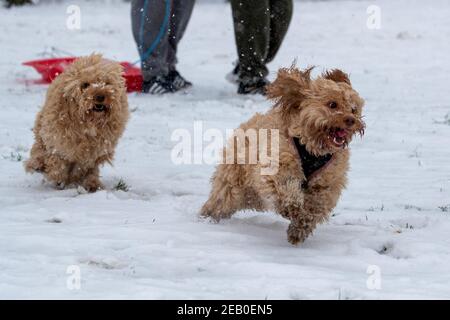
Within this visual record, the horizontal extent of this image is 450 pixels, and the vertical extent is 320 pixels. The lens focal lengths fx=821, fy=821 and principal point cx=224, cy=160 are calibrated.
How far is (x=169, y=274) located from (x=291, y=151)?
108 centimetres

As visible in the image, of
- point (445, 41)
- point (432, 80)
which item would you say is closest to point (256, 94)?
point (432, 80)

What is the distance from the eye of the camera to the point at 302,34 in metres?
14.0

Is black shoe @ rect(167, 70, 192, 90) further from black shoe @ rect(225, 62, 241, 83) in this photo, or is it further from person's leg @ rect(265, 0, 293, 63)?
person's leg @ rect(265, 0, 293, 63)

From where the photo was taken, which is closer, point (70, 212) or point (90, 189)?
point (70, 212)

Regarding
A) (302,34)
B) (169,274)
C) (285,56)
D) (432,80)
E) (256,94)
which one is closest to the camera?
(169,274)

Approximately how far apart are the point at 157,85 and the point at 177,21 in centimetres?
77

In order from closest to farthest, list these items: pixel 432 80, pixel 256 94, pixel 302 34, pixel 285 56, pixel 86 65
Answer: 1. pixel 86 65
2. pixel 256 94
3. pixel 432 80
4. pixel 285 56
5. pixel 302 34

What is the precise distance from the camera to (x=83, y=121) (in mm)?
5816

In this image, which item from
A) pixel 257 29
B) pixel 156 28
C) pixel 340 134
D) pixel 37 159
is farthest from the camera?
pixel 156 28

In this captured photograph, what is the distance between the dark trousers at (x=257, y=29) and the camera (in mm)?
8758

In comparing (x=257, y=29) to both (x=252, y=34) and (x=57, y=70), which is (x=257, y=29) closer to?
(x=252, y=34)

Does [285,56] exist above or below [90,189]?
below

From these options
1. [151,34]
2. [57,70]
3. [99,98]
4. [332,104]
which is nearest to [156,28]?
[151,34]
